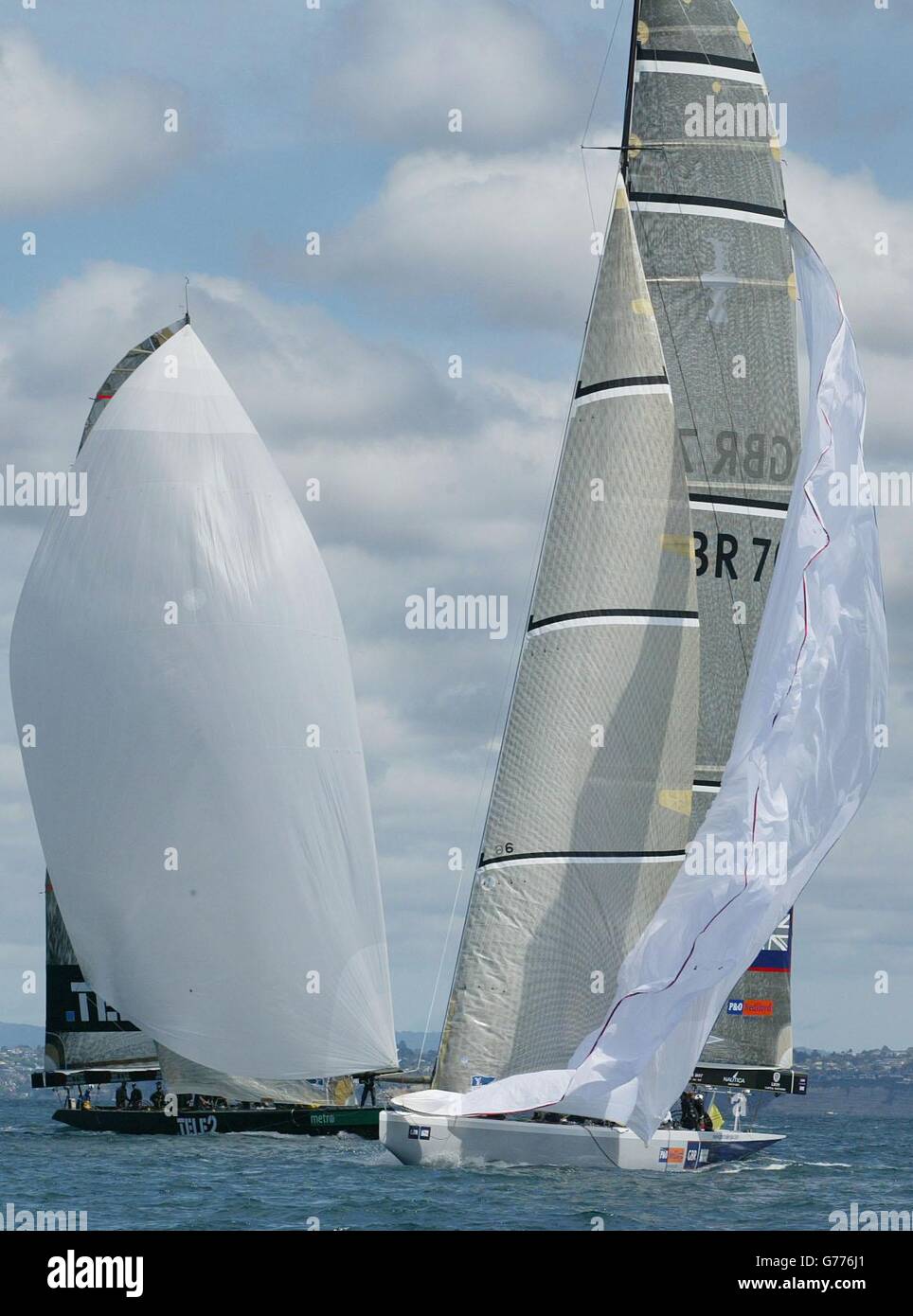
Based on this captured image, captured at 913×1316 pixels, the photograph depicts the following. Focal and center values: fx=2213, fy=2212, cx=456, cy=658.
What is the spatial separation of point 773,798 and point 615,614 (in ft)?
15.2

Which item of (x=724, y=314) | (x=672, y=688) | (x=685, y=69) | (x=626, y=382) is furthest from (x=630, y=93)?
(x=672, y=688)

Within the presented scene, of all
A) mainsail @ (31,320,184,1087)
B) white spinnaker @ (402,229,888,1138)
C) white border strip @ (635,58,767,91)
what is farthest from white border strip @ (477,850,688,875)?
mainsail @ (31,320,184,1087)

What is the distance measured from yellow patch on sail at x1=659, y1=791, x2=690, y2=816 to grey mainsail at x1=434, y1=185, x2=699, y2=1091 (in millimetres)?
21

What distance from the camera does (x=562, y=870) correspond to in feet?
88.4

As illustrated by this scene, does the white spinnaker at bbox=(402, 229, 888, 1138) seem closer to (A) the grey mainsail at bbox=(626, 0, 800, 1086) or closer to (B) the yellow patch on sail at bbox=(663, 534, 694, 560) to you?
(B) the yellow patch on sail at bbox=(663, 534, 694, 560)

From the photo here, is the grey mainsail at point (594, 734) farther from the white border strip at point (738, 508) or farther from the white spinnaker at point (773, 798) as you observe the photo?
the white border strip at point (738, 508)

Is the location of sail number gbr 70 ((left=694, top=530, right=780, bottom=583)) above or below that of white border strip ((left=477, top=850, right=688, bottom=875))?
above

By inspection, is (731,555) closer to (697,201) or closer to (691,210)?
(691,210)

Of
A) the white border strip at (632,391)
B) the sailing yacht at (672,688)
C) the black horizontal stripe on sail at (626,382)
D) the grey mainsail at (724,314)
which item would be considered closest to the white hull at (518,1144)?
the sailing yacht at (672,688)

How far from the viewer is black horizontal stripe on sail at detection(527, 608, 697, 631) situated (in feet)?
89.4

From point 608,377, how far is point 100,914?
997 cm

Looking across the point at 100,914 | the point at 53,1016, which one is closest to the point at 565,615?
the point at 100,914

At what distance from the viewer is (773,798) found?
76.5 ft
